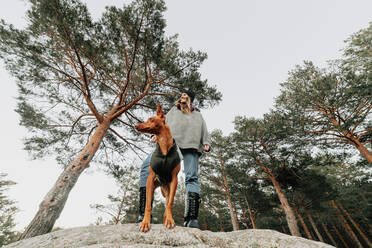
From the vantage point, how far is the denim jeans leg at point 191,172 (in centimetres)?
226

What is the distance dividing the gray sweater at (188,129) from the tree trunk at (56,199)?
381cm

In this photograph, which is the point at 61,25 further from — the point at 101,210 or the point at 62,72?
the point at 101,210

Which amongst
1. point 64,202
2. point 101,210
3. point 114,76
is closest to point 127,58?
point 114,76

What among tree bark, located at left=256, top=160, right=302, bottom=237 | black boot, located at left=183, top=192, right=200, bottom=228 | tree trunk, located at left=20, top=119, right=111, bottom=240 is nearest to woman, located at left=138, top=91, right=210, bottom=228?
black boot, located at left=183, top=192, right=200, bottom=228

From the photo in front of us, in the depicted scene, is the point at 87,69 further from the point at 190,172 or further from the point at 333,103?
the point at 333,103

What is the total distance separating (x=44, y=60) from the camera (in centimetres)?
593

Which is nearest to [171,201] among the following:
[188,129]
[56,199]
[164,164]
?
[164,164]

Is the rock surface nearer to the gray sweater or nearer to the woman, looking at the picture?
the woman

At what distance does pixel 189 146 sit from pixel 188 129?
32 centimetres

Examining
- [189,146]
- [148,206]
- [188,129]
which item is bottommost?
[148,206]

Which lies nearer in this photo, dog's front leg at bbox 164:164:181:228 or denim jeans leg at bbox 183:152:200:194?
dog's front leg at bbox 164:164:181:228

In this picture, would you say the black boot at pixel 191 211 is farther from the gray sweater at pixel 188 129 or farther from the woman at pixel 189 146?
the gray sweater at pixel 188 129

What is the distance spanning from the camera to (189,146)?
8.14ft

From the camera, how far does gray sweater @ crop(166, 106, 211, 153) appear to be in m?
2.54
